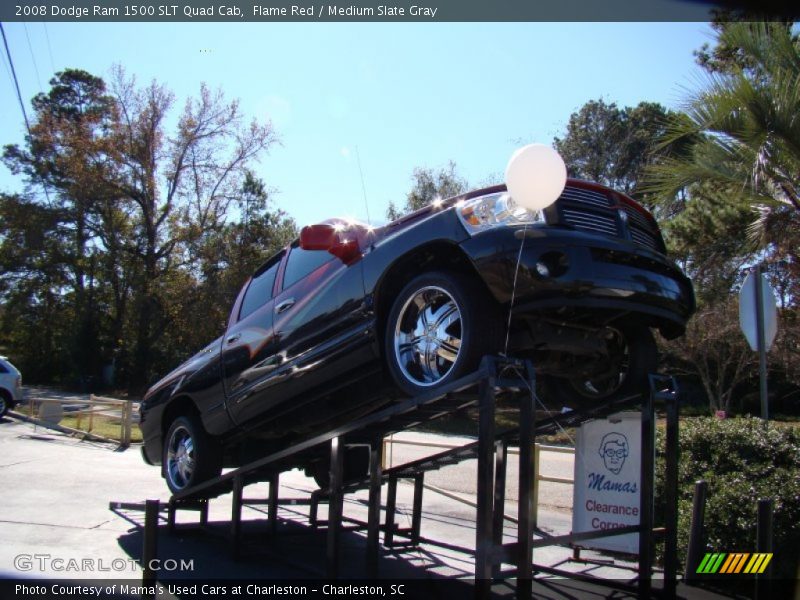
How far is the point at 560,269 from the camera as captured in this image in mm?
3676

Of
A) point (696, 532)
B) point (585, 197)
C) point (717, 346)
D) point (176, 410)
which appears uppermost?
point (585, 197)

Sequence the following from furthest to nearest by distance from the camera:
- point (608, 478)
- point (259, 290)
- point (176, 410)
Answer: point (176, 410) < point (608, 478) < point (259, 290)

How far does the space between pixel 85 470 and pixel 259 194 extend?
2341 cm

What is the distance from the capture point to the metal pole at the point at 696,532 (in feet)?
16.7

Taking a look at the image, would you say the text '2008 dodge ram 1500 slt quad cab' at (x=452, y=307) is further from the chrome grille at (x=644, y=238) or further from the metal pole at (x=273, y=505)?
the metal pole at (x=273, y=505)

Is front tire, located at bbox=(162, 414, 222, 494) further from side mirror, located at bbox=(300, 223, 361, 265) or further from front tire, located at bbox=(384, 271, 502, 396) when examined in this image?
front tire, located at bbox=(384, 271, 502, 396)

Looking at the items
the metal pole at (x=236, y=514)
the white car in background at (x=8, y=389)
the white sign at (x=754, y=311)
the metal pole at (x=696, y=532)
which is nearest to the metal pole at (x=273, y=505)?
the metal pole at (x=236, y=514)

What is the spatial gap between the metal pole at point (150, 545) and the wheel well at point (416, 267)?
5.13 ft

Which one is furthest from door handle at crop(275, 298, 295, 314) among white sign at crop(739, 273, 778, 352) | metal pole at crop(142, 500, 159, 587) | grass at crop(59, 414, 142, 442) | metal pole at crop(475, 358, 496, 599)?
grass at crop(59, 414, 142, 442)

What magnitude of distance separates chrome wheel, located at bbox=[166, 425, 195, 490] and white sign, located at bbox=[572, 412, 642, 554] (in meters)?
3.53

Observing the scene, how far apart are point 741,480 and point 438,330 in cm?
334

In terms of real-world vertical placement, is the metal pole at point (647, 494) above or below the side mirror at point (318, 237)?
below

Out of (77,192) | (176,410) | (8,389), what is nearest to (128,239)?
(77,192)

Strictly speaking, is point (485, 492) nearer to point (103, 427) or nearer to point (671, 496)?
point (671, 496)
